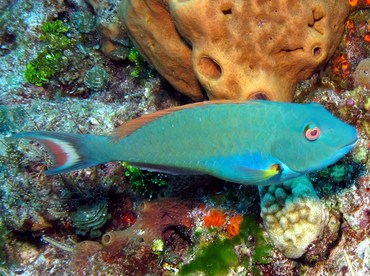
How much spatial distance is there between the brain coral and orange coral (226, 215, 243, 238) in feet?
5.16

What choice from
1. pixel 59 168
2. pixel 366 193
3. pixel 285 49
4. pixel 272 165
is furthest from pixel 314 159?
pixel 59 168

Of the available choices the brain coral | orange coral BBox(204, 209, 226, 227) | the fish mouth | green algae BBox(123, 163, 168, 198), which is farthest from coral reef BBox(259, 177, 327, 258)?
green algae BBox(123, 163, 168, 198)

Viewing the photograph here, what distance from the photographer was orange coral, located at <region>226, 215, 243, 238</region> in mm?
4238

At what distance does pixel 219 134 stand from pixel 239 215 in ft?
6.45

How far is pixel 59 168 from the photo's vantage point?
2.91 meters

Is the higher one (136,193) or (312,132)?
(312,132)

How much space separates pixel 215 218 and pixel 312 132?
2.35 m

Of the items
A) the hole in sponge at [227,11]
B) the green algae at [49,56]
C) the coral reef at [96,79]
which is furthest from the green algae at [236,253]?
the green algae at [49,56]

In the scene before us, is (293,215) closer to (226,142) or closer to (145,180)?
(226,142)

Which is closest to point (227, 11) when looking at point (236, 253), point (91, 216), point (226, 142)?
point (226, 142)

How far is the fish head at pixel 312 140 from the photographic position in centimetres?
238

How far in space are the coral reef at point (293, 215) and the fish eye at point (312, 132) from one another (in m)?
1.49

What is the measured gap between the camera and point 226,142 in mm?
2643

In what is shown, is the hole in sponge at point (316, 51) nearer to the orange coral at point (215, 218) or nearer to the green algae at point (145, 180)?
the orange coral at point (215, 218)
